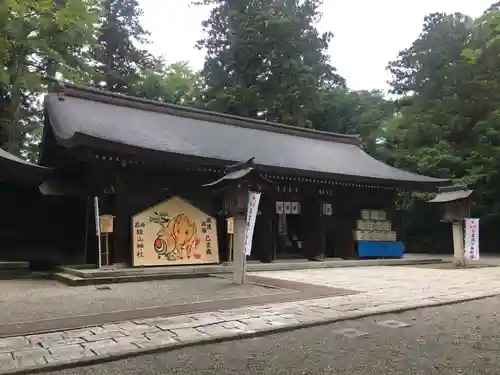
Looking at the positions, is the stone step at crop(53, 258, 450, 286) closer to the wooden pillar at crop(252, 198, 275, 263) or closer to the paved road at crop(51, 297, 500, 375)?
the wooden pillar at crop(252, 198, 275, 263)

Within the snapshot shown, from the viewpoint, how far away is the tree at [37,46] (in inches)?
525

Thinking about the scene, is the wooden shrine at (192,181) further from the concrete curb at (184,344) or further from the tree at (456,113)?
the tree at (456,113)

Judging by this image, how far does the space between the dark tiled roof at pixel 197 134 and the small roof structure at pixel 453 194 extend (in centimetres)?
136

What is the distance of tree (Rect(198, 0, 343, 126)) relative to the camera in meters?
25.0

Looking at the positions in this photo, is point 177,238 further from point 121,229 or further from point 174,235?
point 121,229

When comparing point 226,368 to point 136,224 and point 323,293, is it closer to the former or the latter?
point 323,293

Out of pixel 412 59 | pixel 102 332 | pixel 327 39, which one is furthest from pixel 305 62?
pixel 102 332

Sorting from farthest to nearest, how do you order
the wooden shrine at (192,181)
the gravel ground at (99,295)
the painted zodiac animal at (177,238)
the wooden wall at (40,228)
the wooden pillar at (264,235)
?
the wooden pillar at (264,235) < the wooden wall at (40,228) < the painted zodiac animal at (177,238) < the wooden shrine at (192,181) < the gravel ground at (99,295)

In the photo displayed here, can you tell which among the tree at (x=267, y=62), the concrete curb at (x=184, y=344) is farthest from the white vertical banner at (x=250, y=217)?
the tree at (x=267, y=62)

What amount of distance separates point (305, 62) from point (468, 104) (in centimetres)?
1043

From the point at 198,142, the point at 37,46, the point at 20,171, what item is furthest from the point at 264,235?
the point at 37,46

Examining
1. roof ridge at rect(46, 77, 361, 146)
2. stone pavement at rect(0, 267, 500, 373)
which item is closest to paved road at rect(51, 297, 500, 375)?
stone pavement at rect(0, 267, 500, 373)

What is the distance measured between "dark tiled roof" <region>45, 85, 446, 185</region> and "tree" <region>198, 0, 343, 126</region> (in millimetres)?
7934

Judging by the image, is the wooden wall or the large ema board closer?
the large ema board
